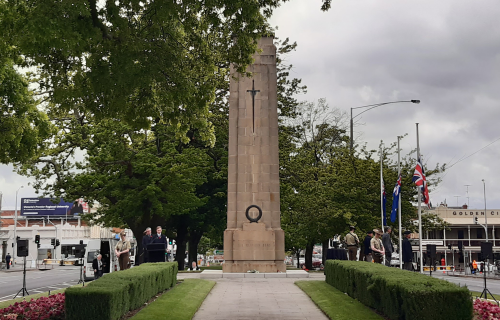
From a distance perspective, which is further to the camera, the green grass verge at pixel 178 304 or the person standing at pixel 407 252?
the person standing at pixel 407 252

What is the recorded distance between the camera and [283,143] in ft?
133

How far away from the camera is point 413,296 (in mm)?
9664

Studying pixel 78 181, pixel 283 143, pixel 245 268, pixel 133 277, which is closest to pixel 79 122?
pixel 78 181

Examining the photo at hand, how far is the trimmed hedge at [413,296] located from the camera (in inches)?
373

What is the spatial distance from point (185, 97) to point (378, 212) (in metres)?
30.2

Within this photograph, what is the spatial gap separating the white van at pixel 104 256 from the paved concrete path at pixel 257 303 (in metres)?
8.21

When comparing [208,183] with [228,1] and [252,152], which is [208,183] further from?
[228,1]

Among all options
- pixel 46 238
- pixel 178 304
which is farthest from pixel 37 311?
pixel 46 238

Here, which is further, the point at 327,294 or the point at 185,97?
the point at 327,294

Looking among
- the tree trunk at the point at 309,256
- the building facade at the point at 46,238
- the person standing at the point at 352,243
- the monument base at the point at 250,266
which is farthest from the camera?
the building facade at the point at 46,238

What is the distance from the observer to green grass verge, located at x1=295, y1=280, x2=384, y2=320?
12347 mm

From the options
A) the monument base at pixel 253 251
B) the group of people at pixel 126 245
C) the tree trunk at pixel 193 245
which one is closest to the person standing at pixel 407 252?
the monument base at pixel 253 251

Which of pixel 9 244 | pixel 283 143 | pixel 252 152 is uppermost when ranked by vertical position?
pixel 283 143

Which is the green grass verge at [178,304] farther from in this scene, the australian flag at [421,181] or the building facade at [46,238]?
the building facade at [46,238]
